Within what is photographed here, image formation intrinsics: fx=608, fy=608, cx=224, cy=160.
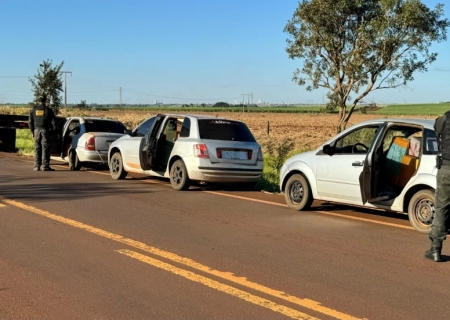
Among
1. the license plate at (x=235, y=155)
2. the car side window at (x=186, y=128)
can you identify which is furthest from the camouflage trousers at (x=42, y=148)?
the license plate at (x=235, y=155)

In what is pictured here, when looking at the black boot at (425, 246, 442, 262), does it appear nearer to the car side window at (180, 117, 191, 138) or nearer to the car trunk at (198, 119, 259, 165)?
the car trunk at (198, 119, 259, 165)

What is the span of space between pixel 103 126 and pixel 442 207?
12066 mm

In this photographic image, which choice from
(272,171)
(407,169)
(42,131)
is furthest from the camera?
(272,171)

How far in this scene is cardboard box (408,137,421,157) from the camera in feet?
29.7

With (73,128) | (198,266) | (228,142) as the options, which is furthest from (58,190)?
(198,266)

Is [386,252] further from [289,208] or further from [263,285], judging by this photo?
[289,208]

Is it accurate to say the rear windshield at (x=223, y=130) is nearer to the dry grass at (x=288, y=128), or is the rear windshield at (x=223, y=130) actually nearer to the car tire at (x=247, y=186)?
the car tire at (x=247, y=186)

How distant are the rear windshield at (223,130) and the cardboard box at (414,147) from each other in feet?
14.8

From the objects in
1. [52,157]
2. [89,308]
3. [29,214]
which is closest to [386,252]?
[89,308]

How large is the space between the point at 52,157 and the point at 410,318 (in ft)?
48.8

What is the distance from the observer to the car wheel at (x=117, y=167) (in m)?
14.6

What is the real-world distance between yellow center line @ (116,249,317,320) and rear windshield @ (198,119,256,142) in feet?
19.9

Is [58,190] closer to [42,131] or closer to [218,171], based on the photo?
[218,171]

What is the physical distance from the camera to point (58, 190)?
12211mm
